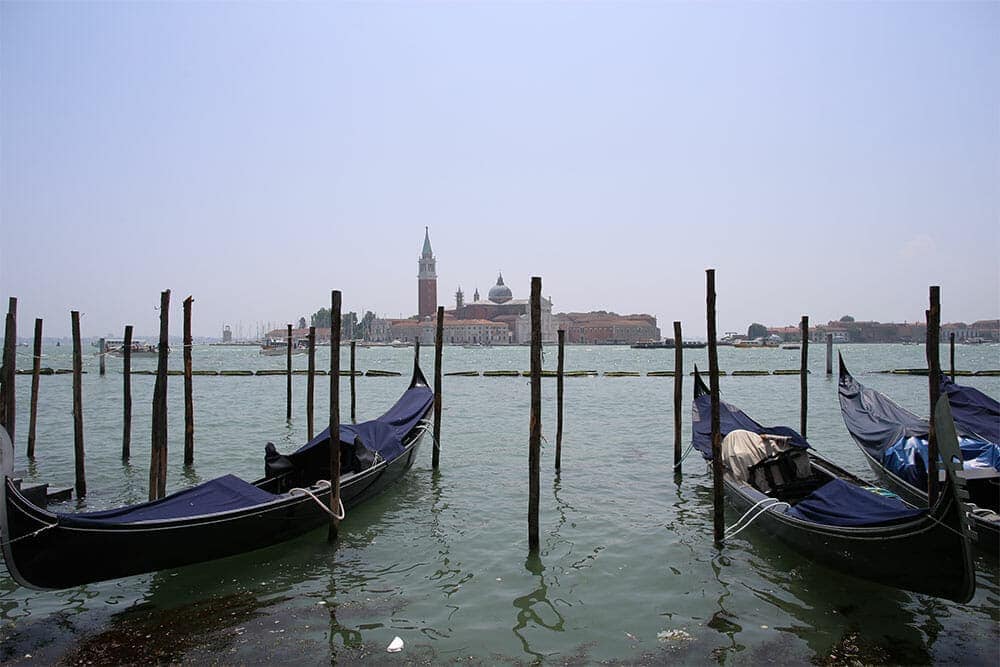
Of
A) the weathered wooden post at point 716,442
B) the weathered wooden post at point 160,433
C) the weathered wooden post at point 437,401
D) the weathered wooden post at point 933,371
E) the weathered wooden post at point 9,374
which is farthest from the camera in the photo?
the weathered wooden post at point 437,401

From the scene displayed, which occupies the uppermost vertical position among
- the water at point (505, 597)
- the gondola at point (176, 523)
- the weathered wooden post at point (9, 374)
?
the weathered wooden post at point (9, 374)

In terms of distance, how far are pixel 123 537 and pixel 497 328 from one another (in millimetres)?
95002

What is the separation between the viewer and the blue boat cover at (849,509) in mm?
4070

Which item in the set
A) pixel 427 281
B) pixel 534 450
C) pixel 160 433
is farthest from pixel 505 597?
pixel 427 281

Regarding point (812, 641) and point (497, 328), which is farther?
point (497, 328)

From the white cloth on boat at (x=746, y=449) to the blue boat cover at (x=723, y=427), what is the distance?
0.13 m

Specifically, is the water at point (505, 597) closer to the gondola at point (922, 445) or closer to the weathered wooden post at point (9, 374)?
the gondola at point (922, 445)

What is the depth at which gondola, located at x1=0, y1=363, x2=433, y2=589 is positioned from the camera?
383cm

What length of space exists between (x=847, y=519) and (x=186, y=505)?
165 inches

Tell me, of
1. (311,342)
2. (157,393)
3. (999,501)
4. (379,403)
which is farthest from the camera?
(379,403)

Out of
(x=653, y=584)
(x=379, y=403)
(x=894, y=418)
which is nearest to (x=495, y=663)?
(x=653, y=584)

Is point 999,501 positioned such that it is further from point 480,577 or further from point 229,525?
point 229,525

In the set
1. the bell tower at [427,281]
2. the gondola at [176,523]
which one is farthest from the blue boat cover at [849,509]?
the bell tower at [427,281]

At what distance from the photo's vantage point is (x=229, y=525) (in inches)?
187
